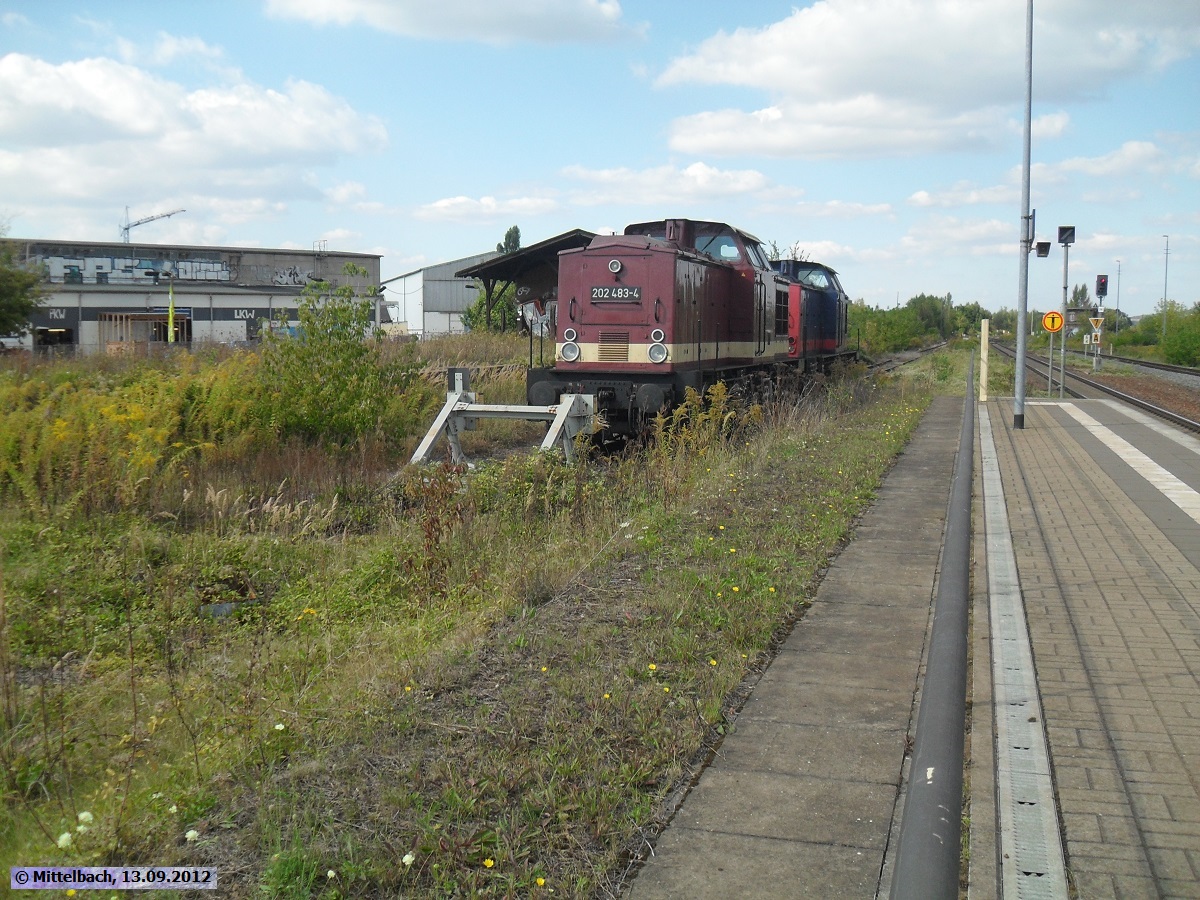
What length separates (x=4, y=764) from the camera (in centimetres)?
423

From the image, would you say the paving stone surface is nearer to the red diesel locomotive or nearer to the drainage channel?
the drainage channel

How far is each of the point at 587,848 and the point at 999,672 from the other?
2.99 meters

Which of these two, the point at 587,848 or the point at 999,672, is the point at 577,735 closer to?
the point at 587,848

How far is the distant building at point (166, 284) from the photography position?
44250mm

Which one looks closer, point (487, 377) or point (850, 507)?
point (850, 507)

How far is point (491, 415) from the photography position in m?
12.3

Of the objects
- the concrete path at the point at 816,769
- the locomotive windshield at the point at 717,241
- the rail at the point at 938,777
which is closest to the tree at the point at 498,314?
the locomotive windshield at the point at 717,241

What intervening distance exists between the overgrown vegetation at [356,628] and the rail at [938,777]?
98 centimetres

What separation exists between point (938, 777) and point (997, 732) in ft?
6.32

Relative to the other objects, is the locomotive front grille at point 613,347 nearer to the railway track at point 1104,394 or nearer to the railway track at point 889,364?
the railway track at point 1104,394

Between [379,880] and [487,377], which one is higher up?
[487,377]

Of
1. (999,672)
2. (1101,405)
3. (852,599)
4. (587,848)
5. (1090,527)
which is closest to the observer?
(587,848)

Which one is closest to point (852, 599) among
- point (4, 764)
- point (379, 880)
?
point (379, 880)

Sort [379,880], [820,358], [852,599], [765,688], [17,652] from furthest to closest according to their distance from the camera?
[820,358] < [852,599] < [17,652] < [765,688] < [379,880]
